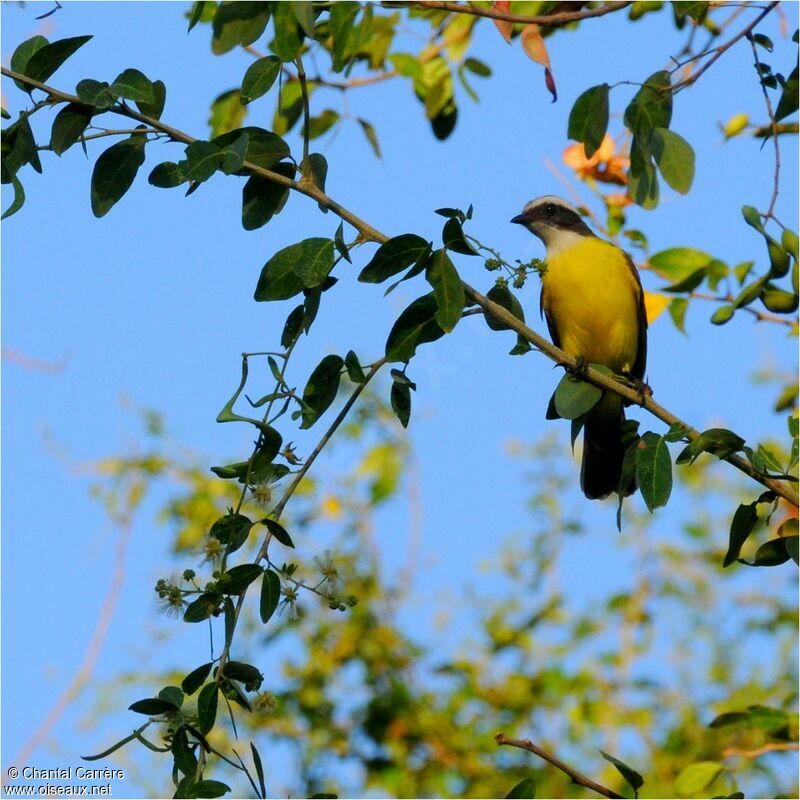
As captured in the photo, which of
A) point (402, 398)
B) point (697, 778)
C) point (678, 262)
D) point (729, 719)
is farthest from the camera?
point (678, 262)

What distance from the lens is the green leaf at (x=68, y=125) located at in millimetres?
2338

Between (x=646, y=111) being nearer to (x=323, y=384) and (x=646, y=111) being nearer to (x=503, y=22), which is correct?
(x=503, y=22)

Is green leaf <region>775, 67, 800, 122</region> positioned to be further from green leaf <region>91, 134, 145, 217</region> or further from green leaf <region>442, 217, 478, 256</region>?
green leaf <region>91, 134, 145, 217</region>

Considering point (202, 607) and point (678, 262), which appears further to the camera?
point (678, 262)

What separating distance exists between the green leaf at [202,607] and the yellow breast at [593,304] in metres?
3.28

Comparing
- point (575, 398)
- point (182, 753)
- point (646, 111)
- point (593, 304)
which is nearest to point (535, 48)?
point (646, 111)

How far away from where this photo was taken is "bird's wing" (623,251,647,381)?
214 inches

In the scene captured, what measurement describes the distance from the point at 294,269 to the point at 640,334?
11.2 ft

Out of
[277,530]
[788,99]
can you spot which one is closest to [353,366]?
[277,530]

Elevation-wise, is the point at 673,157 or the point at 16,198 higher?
the point at 673,157

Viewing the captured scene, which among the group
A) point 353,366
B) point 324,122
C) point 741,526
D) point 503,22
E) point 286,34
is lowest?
point 741,526

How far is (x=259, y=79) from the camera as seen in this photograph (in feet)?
7.89

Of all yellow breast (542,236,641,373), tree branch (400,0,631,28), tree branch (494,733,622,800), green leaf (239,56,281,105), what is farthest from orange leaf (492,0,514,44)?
yellow breast (542,236,641,373)

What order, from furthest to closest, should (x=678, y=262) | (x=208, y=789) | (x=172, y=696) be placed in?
(x=678, y=262) < (x=172, y=696) < (x=208, y=789)
